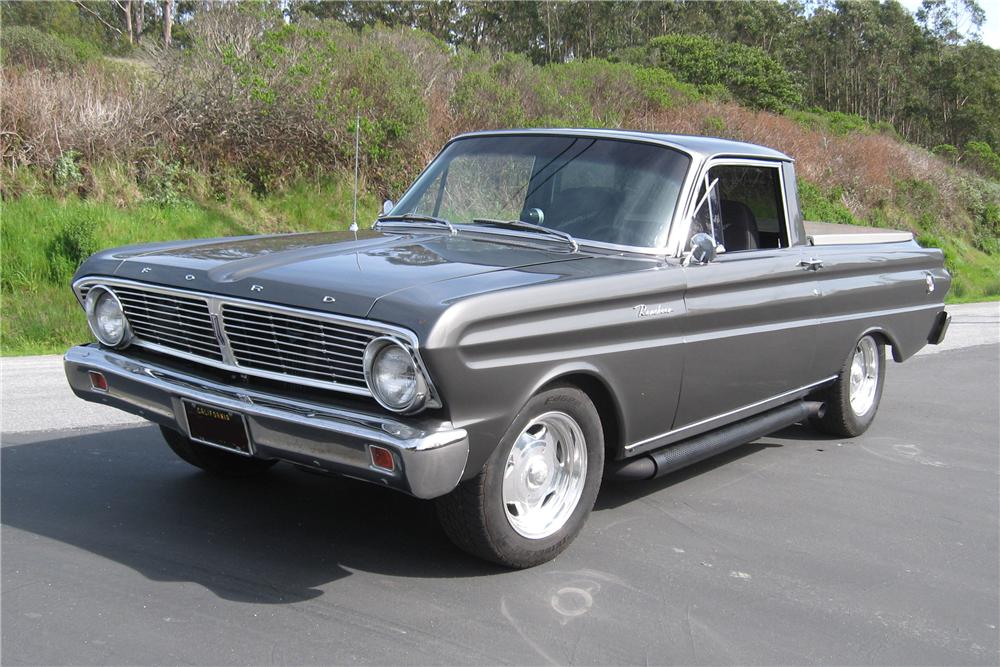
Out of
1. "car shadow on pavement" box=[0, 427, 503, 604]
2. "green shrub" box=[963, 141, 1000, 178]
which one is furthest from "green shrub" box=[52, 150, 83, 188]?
"green shrub" box=[963, 141, 1000, 178]

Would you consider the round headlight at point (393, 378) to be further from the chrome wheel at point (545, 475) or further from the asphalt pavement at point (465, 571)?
the asphalt pavement at point (465, 571)

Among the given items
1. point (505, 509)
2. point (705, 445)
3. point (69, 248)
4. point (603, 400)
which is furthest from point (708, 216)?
point (69, 248)

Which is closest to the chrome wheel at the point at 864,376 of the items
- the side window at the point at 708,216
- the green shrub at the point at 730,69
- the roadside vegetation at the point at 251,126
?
the side window at the point at 708,216

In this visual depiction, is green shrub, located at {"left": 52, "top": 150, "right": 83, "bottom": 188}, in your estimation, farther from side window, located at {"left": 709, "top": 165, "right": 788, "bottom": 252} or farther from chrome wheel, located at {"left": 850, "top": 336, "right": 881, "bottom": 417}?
chrome wheel, located at {"left": 850, "top": 336, "right": 881, "bottom": 417}

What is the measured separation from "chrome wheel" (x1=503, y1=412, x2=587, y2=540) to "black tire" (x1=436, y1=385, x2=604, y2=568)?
3 cm

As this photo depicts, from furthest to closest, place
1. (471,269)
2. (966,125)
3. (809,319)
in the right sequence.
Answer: (966,125) → (809,319) → (471,269)

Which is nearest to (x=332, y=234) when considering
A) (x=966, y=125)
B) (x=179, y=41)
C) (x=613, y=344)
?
(x=613, y=344)

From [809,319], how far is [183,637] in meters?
A: 3.81

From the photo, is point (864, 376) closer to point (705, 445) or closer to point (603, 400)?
point (705, 445)

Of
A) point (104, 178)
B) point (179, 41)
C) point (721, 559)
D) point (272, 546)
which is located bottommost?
point (721, 559)

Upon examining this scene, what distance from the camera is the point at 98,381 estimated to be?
439 cm

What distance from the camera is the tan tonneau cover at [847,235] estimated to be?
6.26 metres

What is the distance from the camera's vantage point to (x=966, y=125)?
2228 inches

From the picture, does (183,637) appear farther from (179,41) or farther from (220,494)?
(179,41)
